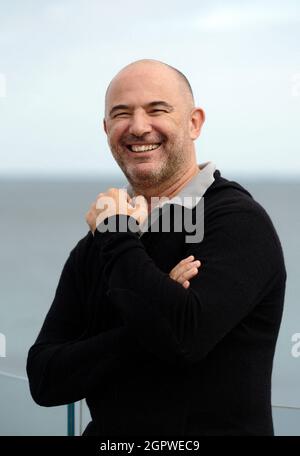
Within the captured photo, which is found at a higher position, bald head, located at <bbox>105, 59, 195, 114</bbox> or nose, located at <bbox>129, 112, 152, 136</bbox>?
bald head, located at <bbox>105, 59, 195, 114</bbox>

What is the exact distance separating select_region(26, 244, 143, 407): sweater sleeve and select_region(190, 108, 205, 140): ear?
284 millimetres

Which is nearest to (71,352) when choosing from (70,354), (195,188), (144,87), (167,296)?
(70,354)

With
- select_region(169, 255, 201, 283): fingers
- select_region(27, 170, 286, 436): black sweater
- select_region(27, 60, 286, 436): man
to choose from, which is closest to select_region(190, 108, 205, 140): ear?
select_region(27, 60, 286, 436): man

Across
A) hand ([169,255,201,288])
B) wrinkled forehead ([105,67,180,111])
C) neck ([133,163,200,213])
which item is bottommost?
hand ([169,255,201,288])

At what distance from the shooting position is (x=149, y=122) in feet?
4.05

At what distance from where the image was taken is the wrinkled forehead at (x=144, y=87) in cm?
123

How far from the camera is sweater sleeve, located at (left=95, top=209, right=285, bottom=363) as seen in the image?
1.12m

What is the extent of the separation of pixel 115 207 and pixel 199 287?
0.62ft

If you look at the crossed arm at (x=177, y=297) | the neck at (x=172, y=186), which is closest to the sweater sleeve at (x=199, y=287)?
the crossed arm at (x=177, y=297)

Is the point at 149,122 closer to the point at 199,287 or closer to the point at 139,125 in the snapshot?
the point at 139,125

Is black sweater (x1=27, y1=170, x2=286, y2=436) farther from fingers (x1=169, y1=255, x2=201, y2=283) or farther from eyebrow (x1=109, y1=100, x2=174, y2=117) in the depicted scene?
eyebrow (x1=109, y1=100, x2=174, y2=117)

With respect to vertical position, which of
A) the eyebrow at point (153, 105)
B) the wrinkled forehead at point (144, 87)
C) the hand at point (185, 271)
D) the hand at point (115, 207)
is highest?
the wrinkled forehead at point (144, 87)

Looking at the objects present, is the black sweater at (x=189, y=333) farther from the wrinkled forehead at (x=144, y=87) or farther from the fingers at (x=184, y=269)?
the wrinkled forehead at (x=144, y=87)
